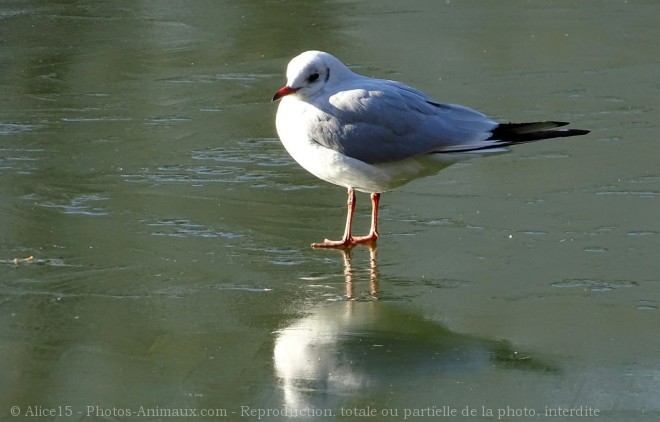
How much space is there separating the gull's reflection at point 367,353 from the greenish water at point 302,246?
1 cm

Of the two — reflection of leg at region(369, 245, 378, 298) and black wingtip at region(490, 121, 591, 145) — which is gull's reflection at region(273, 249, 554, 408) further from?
black wingtip at region(490, 121, 591, 145)

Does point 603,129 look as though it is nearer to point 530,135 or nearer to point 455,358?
point 530,135

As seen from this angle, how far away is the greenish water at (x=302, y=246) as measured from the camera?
4.29 meters

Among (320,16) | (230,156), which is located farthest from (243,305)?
(320,16)

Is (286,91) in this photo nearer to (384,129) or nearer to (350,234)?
(384,129)

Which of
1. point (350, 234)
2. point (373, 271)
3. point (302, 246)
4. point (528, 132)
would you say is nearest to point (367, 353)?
point (373, 271)

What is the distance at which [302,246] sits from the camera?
5.89 metres

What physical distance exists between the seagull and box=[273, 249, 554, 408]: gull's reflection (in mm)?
1008

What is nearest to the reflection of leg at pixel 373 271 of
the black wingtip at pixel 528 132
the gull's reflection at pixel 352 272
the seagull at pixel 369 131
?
the gull's reflection at pixel 352 272

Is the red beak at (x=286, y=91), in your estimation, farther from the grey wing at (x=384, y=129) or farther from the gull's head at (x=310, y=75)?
the grey wing at (x=384, y=129)

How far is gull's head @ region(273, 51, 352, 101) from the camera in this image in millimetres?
5926

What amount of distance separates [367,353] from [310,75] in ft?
6.04

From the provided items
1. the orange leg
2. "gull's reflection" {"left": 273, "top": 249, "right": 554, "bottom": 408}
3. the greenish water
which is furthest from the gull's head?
"gull's reflection" {"left": 273, "top": 249, "right": 554, "bottom": 408}

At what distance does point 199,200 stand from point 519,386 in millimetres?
2696
